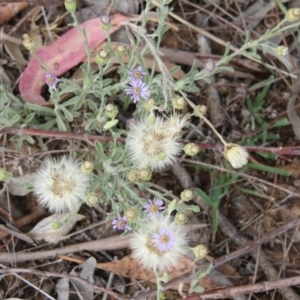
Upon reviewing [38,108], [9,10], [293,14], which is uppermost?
[9,10]

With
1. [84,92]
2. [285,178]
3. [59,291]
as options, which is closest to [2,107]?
[84,92]

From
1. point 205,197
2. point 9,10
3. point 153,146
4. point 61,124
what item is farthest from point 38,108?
point 205,197

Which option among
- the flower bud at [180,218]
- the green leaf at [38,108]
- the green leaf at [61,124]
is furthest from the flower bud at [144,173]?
the green leaf at [38,108]

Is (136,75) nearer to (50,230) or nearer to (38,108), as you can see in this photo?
(38,108)

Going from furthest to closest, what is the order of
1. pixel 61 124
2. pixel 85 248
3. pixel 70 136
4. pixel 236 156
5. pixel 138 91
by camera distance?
pixel 85 248 → pixel 61 124 → pixel 70 136 → pixel 138 91 → pixel 236 156

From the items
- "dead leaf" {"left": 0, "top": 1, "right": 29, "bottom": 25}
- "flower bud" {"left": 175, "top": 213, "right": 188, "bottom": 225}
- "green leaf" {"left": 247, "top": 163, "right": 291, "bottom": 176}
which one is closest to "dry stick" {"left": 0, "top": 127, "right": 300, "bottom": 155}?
"green leaf" {"left": 247, "top": 163, "right": 291, "bottom": 176}
